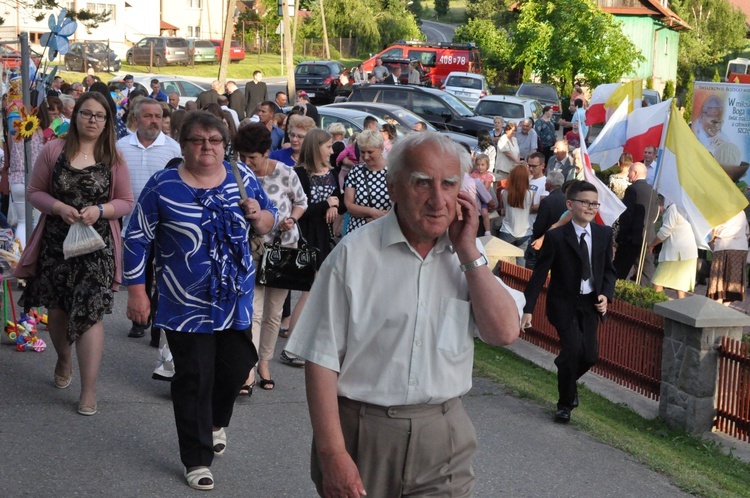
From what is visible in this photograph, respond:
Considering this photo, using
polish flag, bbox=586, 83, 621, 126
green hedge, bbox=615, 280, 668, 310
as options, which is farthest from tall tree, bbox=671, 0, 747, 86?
green hedge, bbox=615, 280, 668, 310

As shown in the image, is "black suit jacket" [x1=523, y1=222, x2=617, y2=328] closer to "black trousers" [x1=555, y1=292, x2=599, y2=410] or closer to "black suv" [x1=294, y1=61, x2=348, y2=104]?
"black trousers" [x1=555, y1=292, x2=599, y2=410]

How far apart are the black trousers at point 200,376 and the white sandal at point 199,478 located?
35 mm

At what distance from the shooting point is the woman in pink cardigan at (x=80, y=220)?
6.14m

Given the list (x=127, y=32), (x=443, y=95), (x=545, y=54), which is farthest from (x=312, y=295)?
(x=127, y=32)

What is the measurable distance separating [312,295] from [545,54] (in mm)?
39844

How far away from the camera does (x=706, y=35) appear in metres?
72.9

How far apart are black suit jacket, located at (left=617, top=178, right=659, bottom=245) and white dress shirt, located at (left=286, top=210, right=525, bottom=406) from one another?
9.28 meters

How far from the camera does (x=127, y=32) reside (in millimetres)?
69125

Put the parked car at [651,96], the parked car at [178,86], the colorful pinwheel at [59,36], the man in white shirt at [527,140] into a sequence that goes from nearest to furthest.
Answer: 1. the colorful pinwheel at [59,36]
2. the man in white shirt at [527,140]
3. the parked car at [178,86]
4. the parked car at [651,96]

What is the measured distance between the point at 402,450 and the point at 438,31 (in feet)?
328

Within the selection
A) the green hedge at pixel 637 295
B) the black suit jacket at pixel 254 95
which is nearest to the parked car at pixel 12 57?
the black suit jacket at pixel 254 95

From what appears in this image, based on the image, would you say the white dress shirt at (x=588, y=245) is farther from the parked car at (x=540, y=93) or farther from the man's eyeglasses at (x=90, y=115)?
the parked car at (x=540, y=93)

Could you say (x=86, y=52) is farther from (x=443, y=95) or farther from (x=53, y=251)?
(x=53, y=251)

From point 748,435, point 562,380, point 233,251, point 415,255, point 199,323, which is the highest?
point 415,255
